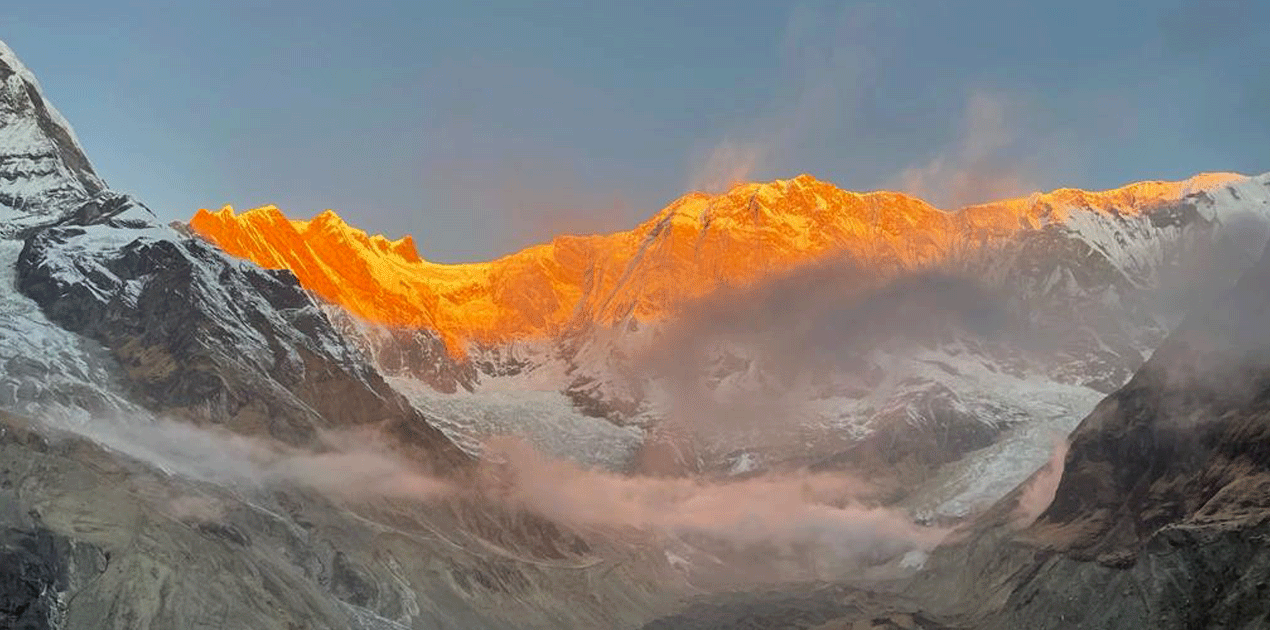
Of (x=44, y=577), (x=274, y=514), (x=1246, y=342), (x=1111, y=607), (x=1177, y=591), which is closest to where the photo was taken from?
(x=44, y=577)

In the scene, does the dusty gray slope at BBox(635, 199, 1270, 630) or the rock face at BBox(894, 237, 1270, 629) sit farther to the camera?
the rock face at BBox(894, 237, 1270, 629)

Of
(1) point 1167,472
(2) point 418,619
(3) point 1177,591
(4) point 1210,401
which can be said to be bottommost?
(2) point 418,619

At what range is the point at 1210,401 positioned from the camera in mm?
173250

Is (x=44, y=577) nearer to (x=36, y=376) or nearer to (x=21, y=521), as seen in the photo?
(x=21, y=521)

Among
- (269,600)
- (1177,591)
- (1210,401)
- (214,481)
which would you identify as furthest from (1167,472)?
(214,481)

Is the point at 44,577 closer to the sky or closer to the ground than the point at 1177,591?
closer to the ground

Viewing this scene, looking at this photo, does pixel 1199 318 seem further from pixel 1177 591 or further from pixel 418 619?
pixel 418 619

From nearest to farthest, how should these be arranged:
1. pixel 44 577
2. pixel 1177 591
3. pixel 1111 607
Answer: pixel 44 577
pixel 1177 591
pixel 1111 607

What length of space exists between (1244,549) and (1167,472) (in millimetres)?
54531

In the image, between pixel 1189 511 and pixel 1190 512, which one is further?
pixel 1189 511

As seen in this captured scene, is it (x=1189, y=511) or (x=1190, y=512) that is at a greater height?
(x=1189, y=511)

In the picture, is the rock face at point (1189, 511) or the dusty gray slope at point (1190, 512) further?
the rock face at point (1189, 511)

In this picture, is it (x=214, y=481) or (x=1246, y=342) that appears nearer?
(x=1246, y=342)

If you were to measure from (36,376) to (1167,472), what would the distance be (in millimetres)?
169230
